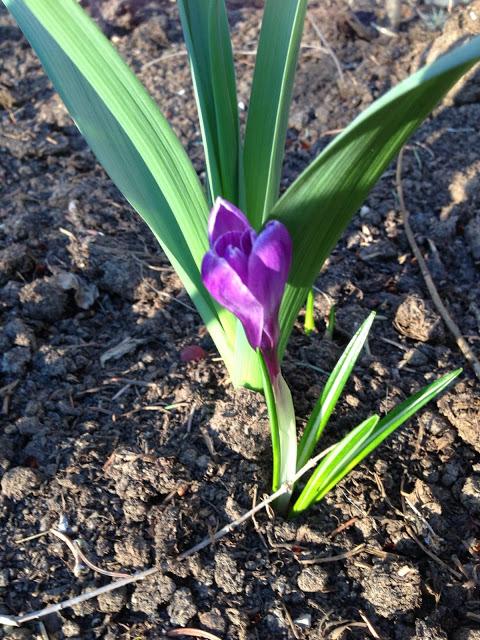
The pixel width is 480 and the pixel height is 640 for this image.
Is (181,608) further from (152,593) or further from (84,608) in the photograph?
(84,608)

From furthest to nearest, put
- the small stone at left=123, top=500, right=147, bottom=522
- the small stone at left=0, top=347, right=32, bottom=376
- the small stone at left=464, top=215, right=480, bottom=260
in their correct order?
the small stone at left=464, top=215, right=480, bottom=260 < the small stone at left=0, top=347, right=32, bottom=376 < the small stone at left=123, top=500, right=147, bottom=522

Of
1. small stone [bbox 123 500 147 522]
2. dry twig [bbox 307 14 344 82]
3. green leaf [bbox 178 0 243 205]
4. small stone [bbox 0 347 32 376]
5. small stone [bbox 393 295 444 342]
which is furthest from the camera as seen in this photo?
dry twig [bbox 307 14 344 82]

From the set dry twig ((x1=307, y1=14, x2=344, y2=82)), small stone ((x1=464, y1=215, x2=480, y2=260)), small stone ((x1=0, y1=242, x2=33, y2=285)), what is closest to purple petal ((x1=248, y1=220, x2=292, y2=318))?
small stone ((x1=0, y1=242, x2=33, y2=285))

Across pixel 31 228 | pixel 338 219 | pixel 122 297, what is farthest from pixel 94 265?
pixel 338 219

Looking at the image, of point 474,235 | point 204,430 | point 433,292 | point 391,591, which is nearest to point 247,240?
point 204,430

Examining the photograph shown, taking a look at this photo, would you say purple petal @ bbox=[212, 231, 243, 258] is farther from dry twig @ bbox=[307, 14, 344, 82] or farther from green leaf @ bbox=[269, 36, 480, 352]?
dry twig @ bbox=[307, 14, 344, 82]

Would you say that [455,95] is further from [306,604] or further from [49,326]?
[306,604]

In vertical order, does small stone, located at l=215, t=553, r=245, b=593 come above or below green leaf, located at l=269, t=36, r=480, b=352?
below
